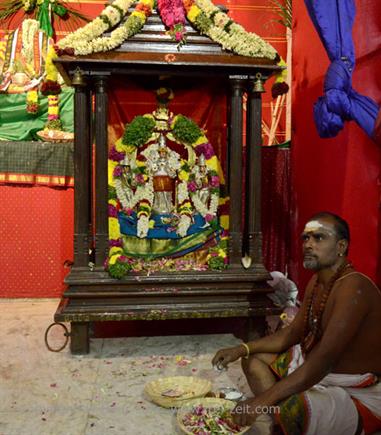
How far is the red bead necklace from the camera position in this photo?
279 centimetres

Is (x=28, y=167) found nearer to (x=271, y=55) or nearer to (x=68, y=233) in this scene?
(x=68, y=233)

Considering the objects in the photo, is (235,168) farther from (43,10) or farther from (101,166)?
(43,10)

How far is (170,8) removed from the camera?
181 inches

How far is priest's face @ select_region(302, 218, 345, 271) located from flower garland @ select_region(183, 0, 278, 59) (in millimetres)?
2255

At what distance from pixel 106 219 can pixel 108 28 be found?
5.43 feet

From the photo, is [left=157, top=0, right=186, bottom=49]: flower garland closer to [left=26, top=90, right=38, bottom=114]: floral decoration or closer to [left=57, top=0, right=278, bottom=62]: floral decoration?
[left=57, top=0, right=278, bottom=62]: floral decoration

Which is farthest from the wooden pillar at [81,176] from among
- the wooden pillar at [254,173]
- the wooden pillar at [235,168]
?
the wooden pillar at [254,173]

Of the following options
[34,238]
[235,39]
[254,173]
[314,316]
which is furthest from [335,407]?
[34,238]

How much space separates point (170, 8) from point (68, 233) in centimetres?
300

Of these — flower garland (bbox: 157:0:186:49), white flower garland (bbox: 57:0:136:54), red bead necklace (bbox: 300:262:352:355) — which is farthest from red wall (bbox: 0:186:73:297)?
red bead necklace (bbox: 300:262:352:355)

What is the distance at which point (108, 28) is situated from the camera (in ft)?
14.7

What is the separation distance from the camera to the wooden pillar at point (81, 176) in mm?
4535

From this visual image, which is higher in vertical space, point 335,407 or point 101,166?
point 101,166

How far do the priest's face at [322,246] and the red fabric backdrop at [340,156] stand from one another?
1336 millimetres
